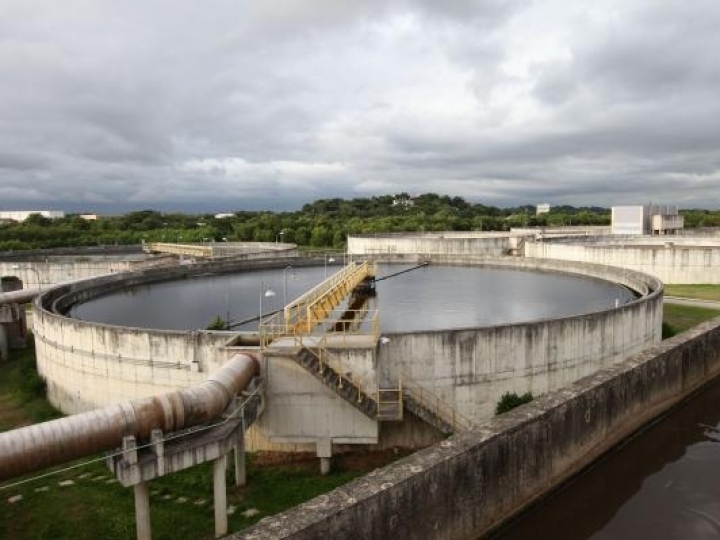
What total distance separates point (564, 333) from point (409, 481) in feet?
30.9

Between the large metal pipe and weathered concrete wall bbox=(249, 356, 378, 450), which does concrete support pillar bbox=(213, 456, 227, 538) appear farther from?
weathered concrete wall bbox=(249, 356, 378, 450)

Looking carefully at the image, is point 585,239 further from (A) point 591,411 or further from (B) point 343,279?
(A) point 591,411

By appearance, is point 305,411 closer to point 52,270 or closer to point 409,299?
point 409,299

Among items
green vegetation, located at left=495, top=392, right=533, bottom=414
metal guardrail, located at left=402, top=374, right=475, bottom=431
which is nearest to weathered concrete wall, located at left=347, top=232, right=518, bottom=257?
green vegetation, located at left=495, top=392, right=533, bottom=414

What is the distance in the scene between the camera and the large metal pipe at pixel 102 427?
8.77 meters

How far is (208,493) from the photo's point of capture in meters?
12.5

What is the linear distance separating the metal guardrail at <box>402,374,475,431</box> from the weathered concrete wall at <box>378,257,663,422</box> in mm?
124

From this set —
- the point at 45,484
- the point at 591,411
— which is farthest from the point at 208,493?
the point at 591,411

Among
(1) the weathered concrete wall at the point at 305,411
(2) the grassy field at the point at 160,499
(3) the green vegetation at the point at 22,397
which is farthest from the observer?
(3) the green vegetation at the point at 22,397

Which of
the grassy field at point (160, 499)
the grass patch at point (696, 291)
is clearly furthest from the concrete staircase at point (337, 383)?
the grass patch at point (696, 291)

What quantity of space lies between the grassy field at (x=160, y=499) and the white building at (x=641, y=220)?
182 ft

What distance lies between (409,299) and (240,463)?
15.4m

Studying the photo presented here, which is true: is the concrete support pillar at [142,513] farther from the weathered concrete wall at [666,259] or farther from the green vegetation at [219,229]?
the green vegetation at [219,229]

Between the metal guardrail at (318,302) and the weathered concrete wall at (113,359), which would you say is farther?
the metal guardrail at (318,302)
